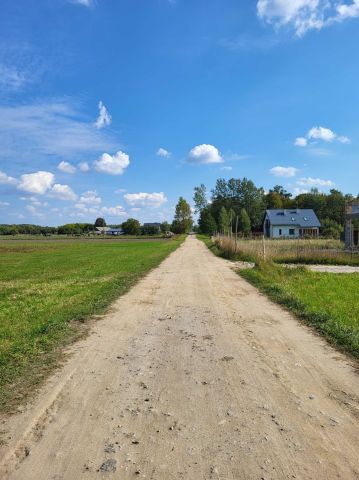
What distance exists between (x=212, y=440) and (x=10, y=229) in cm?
17238

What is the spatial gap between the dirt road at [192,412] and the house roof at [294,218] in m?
73.6

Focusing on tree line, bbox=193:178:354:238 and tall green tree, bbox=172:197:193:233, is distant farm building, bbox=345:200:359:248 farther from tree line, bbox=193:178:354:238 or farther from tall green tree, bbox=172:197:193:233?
tall green tree, bbox=172:197:193:233

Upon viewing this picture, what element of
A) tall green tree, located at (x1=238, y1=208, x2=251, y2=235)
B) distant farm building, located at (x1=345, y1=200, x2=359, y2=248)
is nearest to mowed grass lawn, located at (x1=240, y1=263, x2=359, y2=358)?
distant farm building, located at (x1=345, y1=200, x2=359, y2=248)

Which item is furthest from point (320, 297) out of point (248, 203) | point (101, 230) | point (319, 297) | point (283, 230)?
point (101, 230)

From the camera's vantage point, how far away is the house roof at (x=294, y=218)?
78.2m

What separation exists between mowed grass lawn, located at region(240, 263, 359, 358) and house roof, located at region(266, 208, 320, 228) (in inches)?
2451

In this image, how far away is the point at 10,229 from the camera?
162125mm

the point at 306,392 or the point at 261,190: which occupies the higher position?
the point at 261,190

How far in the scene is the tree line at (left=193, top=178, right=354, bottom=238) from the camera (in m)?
96.5

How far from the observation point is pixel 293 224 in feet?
257

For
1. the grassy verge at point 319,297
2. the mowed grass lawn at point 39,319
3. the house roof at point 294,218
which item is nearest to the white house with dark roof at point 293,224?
the house roof at point 294,218

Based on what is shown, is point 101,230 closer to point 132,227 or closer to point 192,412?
point 132,227

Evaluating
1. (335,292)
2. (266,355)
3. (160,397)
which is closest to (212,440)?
(160,397)

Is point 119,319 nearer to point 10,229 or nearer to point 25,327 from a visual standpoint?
point 25,327
